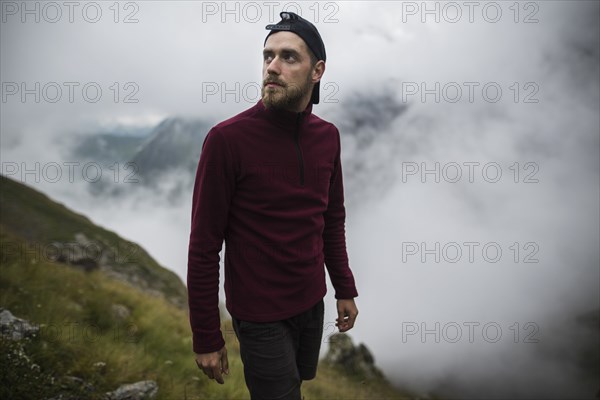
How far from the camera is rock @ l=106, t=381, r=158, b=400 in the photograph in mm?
3811

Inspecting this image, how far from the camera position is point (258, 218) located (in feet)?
8.04

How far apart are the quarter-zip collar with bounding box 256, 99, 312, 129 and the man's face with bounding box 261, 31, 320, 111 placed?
0.15 ft

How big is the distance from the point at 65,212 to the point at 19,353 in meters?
78.4

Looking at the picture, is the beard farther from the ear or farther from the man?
the ear

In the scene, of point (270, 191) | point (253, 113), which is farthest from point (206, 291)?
point (253, 113)

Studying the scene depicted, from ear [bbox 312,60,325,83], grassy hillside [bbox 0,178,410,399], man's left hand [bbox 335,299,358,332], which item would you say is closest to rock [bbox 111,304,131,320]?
grassy hillside [bbox 0,178,410,399]

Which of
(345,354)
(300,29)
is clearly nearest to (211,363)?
(300,29)

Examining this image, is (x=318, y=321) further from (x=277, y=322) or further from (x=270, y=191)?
(x=270, y=191)

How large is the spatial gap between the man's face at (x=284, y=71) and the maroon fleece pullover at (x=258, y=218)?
95 mm

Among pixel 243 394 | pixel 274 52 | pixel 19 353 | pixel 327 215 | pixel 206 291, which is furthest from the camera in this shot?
pixel 243 394

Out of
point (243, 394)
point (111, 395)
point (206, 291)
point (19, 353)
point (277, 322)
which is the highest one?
point (206, 291)

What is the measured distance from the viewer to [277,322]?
8.28 ft

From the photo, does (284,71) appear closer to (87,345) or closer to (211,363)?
(211,363)

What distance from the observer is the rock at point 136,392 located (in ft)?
12.5
